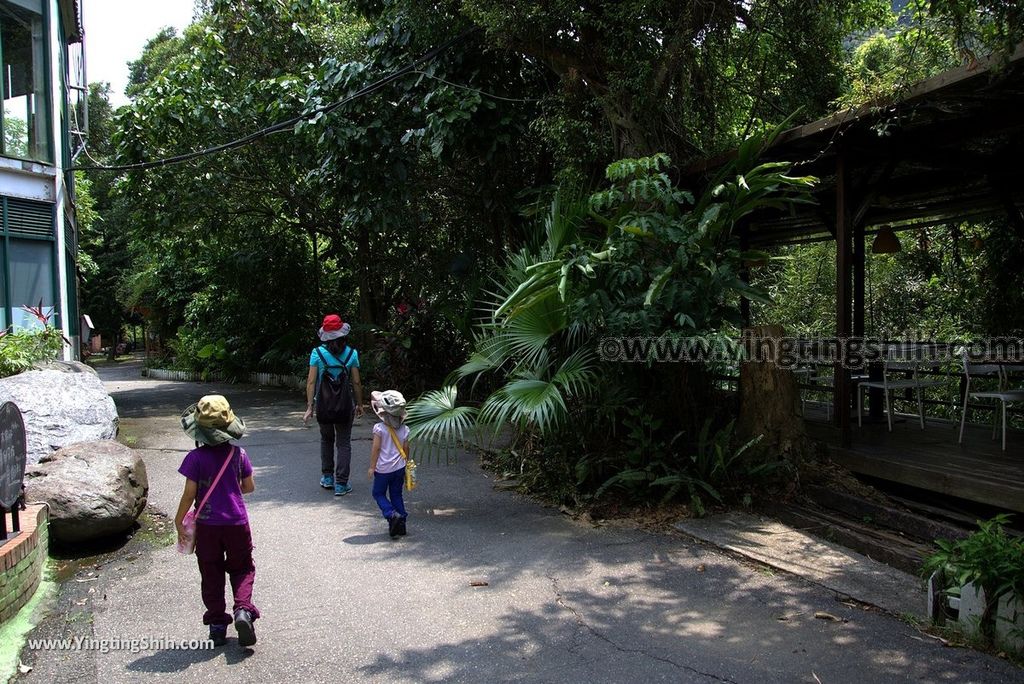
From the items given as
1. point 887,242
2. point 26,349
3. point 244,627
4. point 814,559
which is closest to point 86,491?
point 244,627

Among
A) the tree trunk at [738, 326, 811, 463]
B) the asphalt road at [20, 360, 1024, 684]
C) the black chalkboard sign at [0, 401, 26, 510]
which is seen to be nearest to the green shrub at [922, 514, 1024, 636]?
the asphalt road at [20, 360, 1024, 684]

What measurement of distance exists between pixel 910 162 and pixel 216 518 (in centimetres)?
738

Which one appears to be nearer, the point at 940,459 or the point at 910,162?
the point at 940,459

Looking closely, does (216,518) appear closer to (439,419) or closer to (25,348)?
(439,419)

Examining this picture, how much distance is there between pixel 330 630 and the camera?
454 centimetres

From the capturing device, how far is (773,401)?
715 centimetres

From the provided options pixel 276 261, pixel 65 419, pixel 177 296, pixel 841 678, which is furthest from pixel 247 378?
pixel 841 678

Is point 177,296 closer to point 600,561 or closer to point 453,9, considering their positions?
point 453,9

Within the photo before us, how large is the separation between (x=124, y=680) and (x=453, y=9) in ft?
28.2

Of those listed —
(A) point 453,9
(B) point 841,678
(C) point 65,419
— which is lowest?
(B) point 841,678

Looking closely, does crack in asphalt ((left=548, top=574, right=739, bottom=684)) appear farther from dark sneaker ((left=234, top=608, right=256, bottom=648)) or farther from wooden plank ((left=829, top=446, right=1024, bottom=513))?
wooden plank ((left=829, top=446, right=1024, bottom=513))

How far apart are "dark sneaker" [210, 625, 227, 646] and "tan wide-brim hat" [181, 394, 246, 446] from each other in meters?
0.99

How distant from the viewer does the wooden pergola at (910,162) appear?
6102 mm

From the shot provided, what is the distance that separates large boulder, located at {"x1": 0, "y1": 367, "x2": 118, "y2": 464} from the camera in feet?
24.7
